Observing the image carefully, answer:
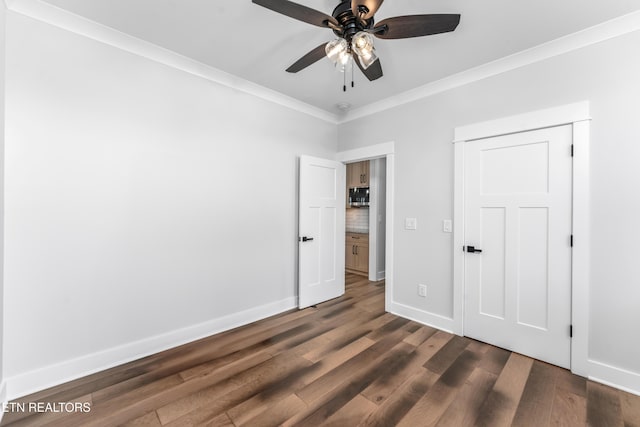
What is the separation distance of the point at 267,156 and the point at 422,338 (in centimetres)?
266

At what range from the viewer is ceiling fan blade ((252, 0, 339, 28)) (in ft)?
4.80

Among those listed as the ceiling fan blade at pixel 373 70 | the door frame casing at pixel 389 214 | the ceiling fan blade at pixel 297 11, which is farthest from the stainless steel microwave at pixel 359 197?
the ceiling fan blade at pixel 297 11

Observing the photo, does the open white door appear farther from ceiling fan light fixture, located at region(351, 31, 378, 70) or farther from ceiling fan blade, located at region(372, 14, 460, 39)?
ceiling fan blade, located at region(372, 14, 460, 39)

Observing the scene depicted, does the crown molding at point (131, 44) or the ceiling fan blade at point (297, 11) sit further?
the crown molding at point (131, 44)

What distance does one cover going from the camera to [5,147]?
181 centimetres

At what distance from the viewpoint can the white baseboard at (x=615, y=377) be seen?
1935 mm

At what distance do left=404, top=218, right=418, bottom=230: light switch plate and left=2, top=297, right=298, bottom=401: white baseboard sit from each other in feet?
6.65

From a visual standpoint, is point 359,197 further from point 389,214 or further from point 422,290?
point 422,290

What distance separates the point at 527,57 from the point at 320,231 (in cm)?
283

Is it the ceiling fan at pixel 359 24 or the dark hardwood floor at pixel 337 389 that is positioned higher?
the ceiling fan at pixel 359 24

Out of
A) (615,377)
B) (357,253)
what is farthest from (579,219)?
(357,253)

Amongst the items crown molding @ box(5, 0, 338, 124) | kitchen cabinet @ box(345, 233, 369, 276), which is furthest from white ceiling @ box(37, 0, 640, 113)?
kitchen cabinet @ box(345, 233, 369, 276)

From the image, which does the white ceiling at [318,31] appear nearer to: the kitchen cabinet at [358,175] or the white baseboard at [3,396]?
the kitchen cabinet at [358,175]

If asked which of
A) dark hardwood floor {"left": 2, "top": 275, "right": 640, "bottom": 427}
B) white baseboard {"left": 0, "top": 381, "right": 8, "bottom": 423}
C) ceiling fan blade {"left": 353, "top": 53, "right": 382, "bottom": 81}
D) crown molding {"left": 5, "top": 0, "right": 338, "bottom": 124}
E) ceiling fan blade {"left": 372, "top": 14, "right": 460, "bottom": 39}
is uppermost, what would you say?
crown molding {"left": 5, "top": 0, "right": 338, "bottom": 124}
